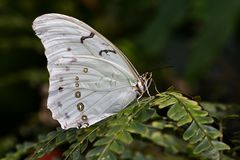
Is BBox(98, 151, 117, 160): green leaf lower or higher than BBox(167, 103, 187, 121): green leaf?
lower

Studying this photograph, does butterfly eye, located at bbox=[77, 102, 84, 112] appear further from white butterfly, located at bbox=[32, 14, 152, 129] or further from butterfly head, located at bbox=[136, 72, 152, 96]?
butterfly head, located at bbox=[136, 72, 152, 96]

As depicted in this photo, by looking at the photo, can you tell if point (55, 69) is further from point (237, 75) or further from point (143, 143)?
point (237, 75)

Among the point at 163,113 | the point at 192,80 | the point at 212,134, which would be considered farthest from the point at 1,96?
the point at 212,134

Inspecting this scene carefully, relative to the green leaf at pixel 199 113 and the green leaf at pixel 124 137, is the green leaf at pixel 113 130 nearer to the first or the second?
the green leaf at pixel 124 137

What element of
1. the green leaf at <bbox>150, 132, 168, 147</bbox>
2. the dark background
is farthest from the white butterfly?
the dark background

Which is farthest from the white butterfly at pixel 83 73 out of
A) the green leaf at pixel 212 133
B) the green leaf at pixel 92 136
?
the green leaf at pixel 212 133

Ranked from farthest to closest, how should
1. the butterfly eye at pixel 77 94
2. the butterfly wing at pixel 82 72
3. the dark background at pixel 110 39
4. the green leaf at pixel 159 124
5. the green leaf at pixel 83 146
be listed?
the dark background at pixel 110 39 → the butterfly eye at pixel 77 94 → the butterfly wing at pixel 82 72 → the green leaf at pixel 159 124 → the green leaf at pixel 83 146

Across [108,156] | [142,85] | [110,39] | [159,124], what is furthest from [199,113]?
[110,39]

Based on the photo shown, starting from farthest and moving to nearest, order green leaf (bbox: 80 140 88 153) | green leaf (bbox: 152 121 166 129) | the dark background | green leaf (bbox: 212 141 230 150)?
the dark background
green leaf (bbox: 152 121 166 129)
green leaf (bbox: 80 140 88 153)
green leaf (bbox: 212 141 230 150)
